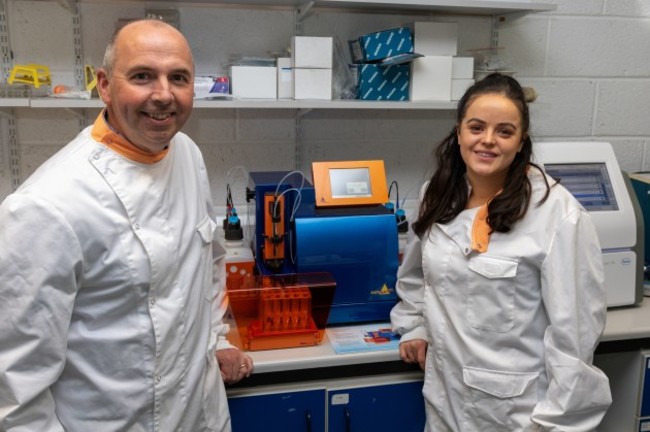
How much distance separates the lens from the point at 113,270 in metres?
1.12

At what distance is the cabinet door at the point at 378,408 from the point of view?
163 centimetres

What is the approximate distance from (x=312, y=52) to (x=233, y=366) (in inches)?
41.3

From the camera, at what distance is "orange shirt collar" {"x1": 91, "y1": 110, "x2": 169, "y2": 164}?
116 cm

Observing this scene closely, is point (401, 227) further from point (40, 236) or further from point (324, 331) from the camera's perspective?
point (40, 236)

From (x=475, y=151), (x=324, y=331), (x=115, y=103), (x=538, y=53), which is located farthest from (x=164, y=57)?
(x=538, y=53)

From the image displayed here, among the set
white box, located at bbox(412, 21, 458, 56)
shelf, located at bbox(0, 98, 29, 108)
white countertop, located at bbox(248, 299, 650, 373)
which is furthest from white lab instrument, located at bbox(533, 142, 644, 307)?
shelf, located at bbox(0, 98, 29, 108)

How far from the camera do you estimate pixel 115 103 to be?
3.70 ft

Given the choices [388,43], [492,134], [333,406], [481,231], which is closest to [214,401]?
[333,406]

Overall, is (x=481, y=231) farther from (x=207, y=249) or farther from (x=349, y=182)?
(x=207, y=249)

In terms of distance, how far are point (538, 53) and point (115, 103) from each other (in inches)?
74.4

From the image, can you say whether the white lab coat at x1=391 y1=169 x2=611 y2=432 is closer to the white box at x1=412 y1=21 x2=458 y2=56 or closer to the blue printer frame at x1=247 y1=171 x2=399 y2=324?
the blue printer frame at x1=247 y1=171 x2=399 y2=324

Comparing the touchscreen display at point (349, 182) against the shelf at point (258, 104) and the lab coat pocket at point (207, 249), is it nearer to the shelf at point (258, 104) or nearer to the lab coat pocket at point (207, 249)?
the shelf at point (258, 104)

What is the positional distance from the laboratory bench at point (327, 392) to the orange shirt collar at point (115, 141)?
2.13 feet

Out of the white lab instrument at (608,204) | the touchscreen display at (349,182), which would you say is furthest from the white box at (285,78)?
the white lab instrument at (608,204)
